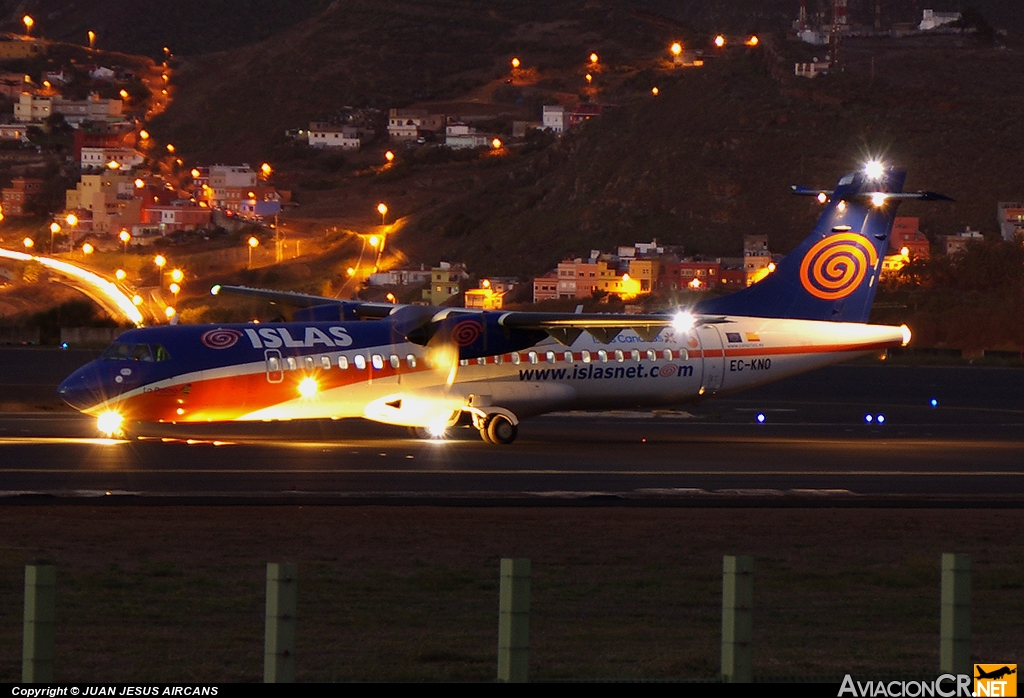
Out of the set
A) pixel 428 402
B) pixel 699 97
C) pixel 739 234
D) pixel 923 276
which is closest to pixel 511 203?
pixel 699 97

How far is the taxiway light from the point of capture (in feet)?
106

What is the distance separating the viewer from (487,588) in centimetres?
1712

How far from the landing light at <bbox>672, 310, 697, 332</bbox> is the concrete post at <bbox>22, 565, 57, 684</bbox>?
85.0ft

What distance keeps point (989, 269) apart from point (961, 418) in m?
56.1

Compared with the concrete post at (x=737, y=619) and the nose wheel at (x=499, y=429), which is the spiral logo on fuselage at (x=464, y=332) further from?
the concrete post at (x=737, y=619)

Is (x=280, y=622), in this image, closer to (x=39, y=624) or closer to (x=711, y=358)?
(x=39, y=624)

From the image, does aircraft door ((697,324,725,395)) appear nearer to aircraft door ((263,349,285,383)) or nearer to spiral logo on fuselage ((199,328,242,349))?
aircraft door ((263,349,285,383))

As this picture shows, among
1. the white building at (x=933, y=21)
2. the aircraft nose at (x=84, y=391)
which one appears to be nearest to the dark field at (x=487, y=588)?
the aircraft nose at (x=84, y=391)

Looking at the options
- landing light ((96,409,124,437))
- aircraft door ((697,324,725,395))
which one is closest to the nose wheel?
aircraft door ((697,324,725,395))

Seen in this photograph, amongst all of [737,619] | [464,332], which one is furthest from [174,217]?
[737,619]

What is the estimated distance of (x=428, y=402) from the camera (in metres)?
33.9

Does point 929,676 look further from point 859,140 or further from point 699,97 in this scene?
point 699,97

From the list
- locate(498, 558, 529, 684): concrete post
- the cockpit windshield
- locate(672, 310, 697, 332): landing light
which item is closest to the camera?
locate(498, 558, 529, 684): concrete post

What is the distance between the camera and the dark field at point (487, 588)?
13070 millimetres
